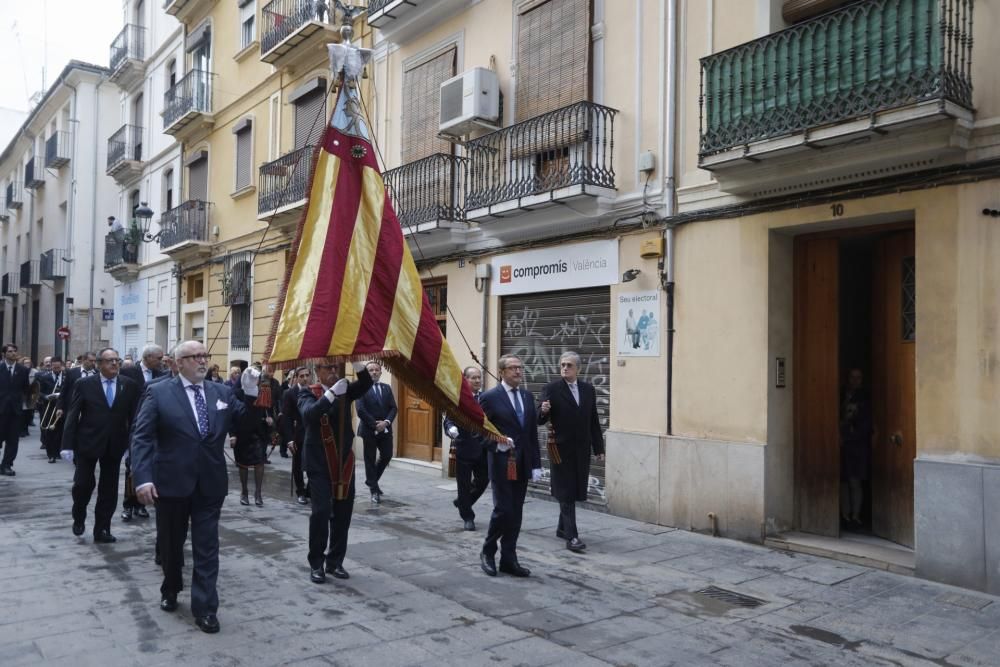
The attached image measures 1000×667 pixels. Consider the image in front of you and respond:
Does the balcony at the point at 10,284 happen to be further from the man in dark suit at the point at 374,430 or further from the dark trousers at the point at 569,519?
the dark trousers at the point at 569,519

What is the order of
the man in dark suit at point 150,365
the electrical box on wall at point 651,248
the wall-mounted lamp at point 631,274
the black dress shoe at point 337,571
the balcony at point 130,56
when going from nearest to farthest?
the black dress shoe at point 337,571 < the man in dark suit at point 150,365 < the electrical box on wall at point 651,248 < the wall-mounted lamp at point 631,274 < the balcony at point 130,56

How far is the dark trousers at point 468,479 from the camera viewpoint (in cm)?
849

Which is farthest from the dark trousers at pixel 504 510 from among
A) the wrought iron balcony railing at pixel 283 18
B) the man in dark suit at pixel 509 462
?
the wrought iron balcony railing at pixel 283 18

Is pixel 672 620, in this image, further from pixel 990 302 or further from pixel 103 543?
pixel 103 543

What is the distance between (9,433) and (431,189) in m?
7.15

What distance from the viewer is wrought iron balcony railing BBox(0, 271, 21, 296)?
117ft

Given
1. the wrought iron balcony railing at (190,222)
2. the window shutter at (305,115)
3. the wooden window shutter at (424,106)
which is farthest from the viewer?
the wrought iron balcony railing at (190,222)

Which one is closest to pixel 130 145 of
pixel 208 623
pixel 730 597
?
pixel 208 623

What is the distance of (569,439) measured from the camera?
761cm

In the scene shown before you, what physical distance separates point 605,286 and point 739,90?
9.85 feet

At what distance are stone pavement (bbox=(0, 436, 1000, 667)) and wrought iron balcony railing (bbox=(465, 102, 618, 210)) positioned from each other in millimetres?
4325

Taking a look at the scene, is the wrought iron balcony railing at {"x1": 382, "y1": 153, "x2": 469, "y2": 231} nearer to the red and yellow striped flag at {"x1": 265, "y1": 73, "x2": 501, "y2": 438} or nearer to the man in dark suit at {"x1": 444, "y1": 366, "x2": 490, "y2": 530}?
the man in dark suit at {"x1": 444, "y1": 366, "x2": 490, "y2": 530}

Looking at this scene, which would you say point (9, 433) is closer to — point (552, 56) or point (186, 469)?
point (186, 469)

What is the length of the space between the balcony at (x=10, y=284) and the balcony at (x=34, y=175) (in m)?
4.23
